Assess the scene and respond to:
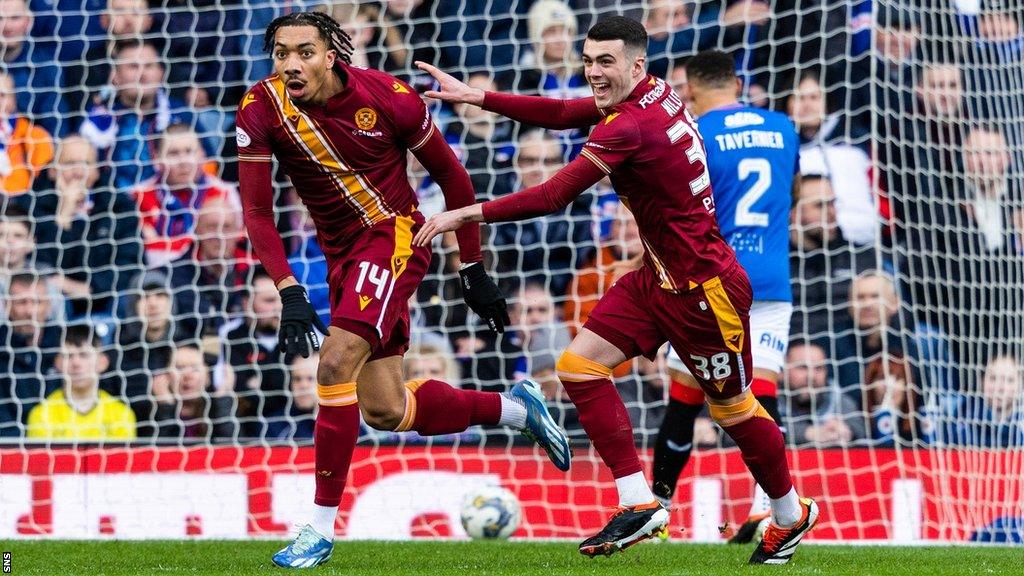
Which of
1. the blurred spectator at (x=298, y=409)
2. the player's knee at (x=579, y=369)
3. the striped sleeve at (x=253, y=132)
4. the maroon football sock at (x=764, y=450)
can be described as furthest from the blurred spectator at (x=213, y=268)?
the maroon football sock at (x=764, y=450)

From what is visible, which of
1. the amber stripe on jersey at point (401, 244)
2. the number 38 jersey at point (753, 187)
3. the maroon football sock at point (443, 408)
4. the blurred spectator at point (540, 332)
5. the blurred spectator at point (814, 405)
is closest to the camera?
the amber stripe on jersey at point (401, 244)

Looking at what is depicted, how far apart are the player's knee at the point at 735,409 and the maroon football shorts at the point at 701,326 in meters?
0.03

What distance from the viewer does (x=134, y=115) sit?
9.38m

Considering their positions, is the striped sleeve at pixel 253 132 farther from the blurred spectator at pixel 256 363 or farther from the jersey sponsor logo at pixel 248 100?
the blurred spectator at pixel 256 363

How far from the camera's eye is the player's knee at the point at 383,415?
536 centimetres

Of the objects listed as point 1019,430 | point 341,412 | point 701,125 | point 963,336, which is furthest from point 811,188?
point 341,412

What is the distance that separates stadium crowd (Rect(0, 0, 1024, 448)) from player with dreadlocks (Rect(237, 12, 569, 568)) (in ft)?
8.09

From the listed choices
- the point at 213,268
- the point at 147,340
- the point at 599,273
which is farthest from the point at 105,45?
the point at 599,273

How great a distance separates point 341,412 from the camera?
16.2ft

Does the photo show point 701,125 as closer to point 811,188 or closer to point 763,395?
point 763,395

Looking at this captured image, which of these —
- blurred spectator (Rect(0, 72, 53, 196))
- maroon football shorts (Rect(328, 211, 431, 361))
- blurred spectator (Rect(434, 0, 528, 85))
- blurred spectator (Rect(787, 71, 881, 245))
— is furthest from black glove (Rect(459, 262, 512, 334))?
blurred spectator (Rect(0, 72, 53, 196))

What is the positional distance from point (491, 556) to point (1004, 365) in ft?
11.8

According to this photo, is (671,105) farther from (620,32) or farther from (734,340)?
(734,340)

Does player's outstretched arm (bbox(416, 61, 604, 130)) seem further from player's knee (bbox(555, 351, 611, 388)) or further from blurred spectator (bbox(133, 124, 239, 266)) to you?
blurred spectator (bbox(133, 124, 239, 266))
